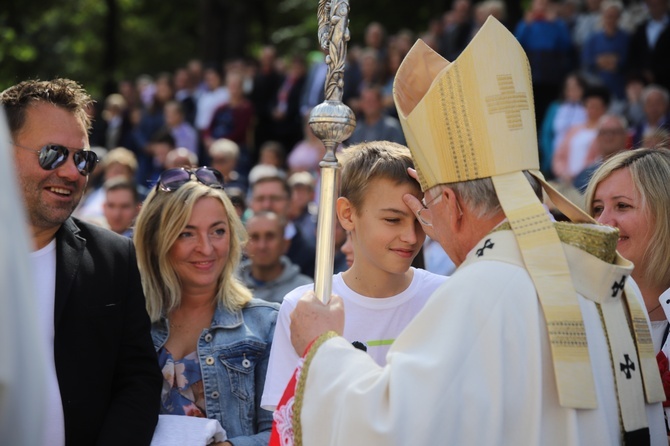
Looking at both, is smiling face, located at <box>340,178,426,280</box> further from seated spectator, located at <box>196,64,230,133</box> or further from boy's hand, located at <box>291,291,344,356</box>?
seated spectator, located at <box>196,64,230,133</box>

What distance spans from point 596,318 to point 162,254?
7.58 feet

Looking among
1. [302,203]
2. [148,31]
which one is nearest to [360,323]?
[302,203]

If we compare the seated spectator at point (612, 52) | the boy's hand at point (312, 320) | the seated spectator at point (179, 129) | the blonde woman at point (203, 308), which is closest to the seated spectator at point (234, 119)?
the seated spectator at point (179, 129)

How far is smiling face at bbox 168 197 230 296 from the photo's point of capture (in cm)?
468

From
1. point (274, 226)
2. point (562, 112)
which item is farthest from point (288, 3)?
point (274, 226)

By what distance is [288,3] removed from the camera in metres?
24.8

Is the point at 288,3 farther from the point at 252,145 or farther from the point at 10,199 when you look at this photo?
the point at 10,199

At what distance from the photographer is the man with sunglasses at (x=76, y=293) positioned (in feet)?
12.5

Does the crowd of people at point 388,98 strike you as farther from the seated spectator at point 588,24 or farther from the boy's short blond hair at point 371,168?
the boy's short blond hair at point 371,168

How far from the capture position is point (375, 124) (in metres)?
12.0

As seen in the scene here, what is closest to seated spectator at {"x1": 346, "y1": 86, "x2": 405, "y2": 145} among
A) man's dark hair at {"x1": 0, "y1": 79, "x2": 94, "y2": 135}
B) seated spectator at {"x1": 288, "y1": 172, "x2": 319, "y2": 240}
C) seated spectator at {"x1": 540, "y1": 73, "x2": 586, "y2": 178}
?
seated spectator at {"x1": 288, "y1": 172, "x2": 319, "y2": 240}

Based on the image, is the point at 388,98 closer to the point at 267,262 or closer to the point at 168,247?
the point at 267,262

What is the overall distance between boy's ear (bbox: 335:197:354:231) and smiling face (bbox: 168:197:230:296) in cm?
77

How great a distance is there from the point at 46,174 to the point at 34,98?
0.32 m
